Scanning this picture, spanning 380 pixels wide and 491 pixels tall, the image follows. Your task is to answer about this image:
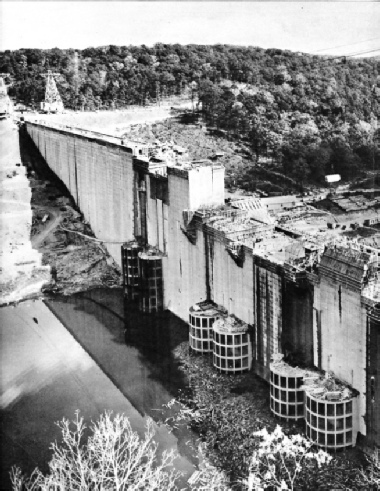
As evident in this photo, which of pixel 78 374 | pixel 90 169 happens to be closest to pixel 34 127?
pixel 90 169

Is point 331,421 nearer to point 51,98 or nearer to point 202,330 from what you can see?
point 202,330

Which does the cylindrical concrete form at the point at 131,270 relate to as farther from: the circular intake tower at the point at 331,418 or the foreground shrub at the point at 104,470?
the circular intake tower at the point at 331,418

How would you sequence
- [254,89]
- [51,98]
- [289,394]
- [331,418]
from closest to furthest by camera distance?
[331,418] → [289,394] → [51,98] → [254,89]

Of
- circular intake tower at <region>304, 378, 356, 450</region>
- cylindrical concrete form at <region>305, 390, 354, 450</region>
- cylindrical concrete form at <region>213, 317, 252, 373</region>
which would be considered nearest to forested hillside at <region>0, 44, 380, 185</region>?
cylindrical concrete form at <region>213, 317, 252, 373</region>

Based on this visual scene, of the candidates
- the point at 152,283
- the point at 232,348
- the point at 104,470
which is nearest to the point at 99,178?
the point at 152,283

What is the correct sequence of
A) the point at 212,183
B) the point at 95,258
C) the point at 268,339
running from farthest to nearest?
1. the point at 95,258
2. the point at 212,183
3. the point at 268,339

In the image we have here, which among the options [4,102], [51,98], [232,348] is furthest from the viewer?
[51,98]

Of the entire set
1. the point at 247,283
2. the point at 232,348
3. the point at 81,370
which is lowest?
the point at 81,370

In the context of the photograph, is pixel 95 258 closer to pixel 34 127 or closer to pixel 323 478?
pixel 34 127
